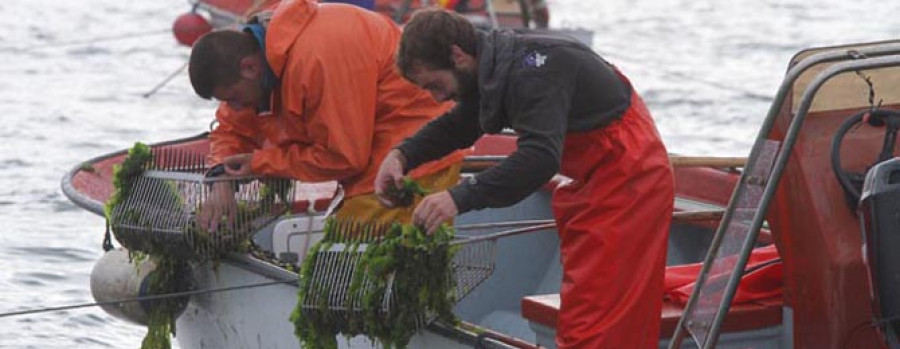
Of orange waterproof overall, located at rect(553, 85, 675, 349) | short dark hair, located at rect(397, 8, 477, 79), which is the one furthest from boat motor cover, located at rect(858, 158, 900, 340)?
short dark hair, located at rect(397, 8, 477, 79)

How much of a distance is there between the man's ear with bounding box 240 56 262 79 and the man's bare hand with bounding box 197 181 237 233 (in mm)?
465

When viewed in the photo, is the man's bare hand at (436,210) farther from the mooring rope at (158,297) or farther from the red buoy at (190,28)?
the red buoy at (190,28)

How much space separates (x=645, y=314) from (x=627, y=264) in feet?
0.44

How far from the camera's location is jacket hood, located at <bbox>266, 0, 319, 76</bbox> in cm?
566

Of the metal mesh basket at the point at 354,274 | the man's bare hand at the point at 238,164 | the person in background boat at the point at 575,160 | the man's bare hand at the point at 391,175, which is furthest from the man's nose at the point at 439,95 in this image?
the man's bare hand at the point at 238,164

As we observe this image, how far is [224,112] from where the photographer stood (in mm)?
6234

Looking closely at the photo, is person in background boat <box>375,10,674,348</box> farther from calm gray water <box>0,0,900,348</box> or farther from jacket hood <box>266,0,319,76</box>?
calm gray water <box>0,0,900,348</box>

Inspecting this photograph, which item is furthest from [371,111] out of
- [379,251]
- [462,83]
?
[462,83]

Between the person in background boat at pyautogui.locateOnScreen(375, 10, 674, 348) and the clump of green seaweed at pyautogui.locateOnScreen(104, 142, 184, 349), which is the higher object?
the person in background boat at pyautogui.locateOnScreen(375, 10, 674, 348)

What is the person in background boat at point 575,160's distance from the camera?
460cm

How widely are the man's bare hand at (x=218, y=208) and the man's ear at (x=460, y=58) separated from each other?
60.3 inches

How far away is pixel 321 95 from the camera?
5.66m

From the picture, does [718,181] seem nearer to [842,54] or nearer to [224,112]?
[224,112]

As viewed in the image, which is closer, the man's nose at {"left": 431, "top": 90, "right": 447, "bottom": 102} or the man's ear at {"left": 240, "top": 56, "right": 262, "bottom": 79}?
the man's nose at {"left": 431, "top": 90, "right": 447, "bottom": 102}
